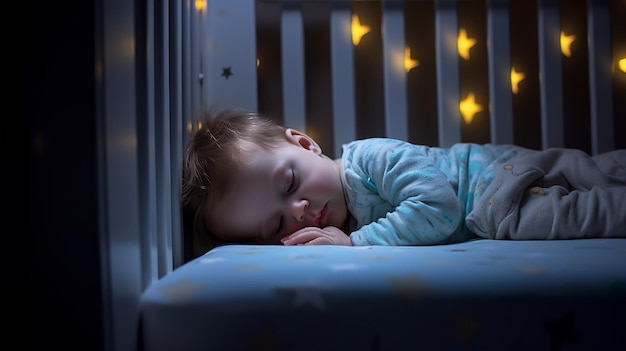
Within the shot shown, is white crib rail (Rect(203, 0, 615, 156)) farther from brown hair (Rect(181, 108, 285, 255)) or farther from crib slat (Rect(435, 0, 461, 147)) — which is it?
brown hair (Rect(181, 108, 285, 255))

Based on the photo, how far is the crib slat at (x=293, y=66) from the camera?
132 cm

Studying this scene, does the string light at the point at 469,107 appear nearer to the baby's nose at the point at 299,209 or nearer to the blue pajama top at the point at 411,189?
the blue pajama top at the point at 411,189

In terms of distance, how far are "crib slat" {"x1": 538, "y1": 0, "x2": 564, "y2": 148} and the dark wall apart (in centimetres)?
116

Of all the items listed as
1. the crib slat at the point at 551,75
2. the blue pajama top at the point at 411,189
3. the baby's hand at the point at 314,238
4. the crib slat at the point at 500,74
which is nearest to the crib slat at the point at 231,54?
the blue pajama top at the point at 411,189

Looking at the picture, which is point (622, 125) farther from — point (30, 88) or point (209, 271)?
point (30, 88)

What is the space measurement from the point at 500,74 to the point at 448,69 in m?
0.13

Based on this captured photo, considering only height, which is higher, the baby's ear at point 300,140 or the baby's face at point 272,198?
the baby's ear at point 300,140

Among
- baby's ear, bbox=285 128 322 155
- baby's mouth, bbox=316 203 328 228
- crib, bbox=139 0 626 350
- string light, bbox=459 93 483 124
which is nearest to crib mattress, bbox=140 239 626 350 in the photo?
crib, bbox=139 0 626 350

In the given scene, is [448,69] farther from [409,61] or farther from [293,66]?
[293,66]

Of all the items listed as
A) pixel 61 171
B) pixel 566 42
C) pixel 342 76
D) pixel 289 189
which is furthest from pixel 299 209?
pixel 566 42

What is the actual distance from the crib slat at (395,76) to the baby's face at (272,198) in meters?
0.35

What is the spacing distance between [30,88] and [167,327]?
0.85ft

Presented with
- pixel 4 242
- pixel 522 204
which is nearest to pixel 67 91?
pixel 4 242

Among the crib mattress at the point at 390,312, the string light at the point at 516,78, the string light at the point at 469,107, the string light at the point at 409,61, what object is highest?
the string light at the point at 409,61
